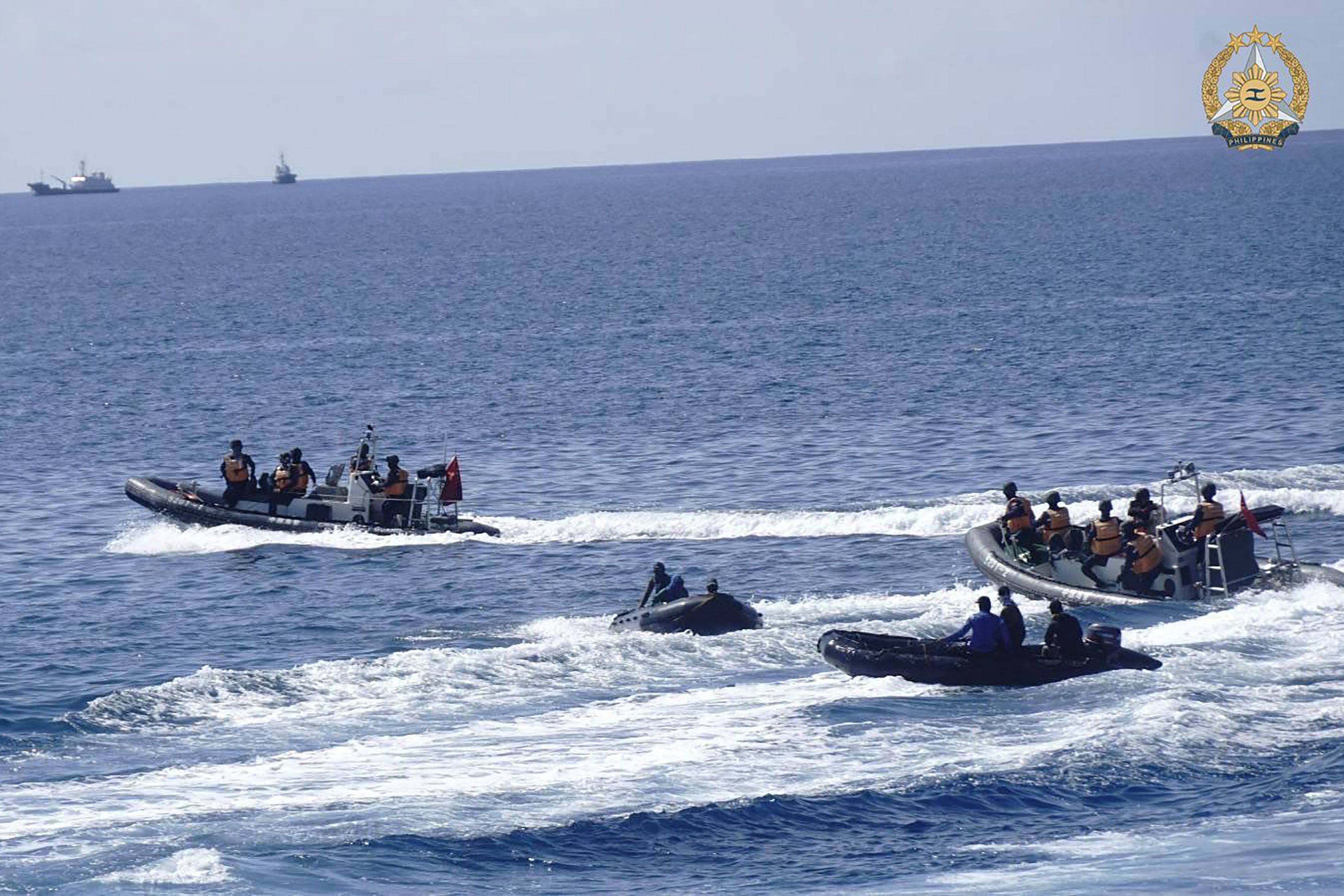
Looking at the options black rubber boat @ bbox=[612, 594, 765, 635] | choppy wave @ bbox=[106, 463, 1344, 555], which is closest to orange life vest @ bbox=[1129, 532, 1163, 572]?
choppy wave @ bbox=[106, 463, 1344, 555]

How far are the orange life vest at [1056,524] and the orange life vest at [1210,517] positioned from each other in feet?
8.39

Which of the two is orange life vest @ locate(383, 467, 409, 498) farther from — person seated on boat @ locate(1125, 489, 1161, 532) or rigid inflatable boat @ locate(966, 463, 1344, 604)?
person seated on boat @ locate(1125, 489, 1161, 532)

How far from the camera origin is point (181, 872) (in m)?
18.8

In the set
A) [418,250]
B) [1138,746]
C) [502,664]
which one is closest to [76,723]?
[502,664]

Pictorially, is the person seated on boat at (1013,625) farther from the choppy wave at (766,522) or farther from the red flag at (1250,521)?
the choppy wave at (766,522)

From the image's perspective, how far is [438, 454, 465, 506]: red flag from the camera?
35.5 meters

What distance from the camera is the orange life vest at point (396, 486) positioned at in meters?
36.5

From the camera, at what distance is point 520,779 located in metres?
21.5

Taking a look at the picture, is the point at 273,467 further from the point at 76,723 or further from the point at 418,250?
the point at 418,250

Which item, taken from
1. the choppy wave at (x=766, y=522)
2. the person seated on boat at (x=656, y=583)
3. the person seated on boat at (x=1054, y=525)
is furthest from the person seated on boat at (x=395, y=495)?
the person seated on boat at (x=1054, y=525)

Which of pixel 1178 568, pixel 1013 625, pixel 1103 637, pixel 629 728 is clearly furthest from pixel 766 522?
pixel 629 728

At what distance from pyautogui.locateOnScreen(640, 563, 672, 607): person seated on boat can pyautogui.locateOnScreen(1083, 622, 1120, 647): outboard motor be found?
7.15 meters

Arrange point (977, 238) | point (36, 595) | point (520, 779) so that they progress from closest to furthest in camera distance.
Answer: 1. point (520, 779)
2. point (36, 595)
3. point (977, 238)

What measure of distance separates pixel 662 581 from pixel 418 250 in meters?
110
